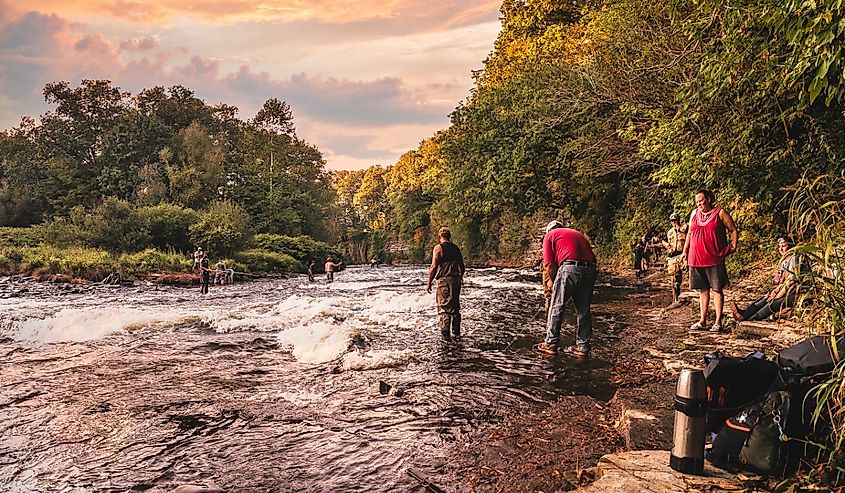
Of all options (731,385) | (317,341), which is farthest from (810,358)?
(317,341)

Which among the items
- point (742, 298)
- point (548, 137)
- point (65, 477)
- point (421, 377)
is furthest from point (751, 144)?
A: point (548, 137)

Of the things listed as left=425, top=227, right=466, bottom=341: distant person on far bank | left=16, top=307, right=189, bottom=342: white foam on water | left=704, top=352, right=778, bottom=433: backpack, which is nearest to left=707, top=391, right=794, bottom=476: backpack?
left=704, top=352, right=778, bottom=433: backpack

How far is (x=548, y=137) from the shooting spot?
2908cm

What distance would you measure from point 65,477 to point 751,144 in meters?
13.0

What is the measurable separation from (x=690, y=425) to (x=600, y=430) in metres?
1.66

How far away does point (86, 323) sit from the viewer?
11.4 m

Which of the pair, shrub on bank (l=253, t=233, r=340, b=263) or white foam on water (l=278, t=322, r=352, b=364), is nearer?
white foam on water (l=278, t=322, r=352, b=364)

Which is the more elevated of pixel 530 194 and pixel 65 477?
pixel 530 194

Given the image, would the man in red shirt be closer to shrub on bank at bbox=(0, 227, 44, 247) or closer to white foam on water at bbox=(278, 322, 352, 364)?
white foam on water at bbox=(278, 322, 352, 364)

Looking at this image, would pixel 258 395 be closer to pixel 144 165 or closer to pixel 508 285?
pixel 508 285

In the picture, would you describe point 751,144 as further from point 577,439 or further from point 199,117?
point 199,117

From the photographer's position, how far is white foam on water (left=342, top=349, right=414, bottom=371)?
766 centimetres

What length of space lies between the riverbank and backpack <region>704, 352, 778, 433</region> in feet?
1.34

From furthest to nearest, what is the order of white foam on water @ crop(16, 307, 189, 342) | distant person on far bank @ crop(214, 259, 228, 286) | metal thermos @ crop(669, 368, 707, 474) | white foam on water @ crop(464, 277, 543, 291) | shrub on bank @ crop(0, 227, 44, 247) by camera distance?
shrub on bank @ crop(0, 227, 44, 247) < distant person on far bank @ crop(214, 259, 228, 286) < white foam on water @ crop(464, 277, 543, 291) < white foam on water @ crop(16, 307, 189, 342) < metal thermos @ crop(669, 368, 707, 474)
